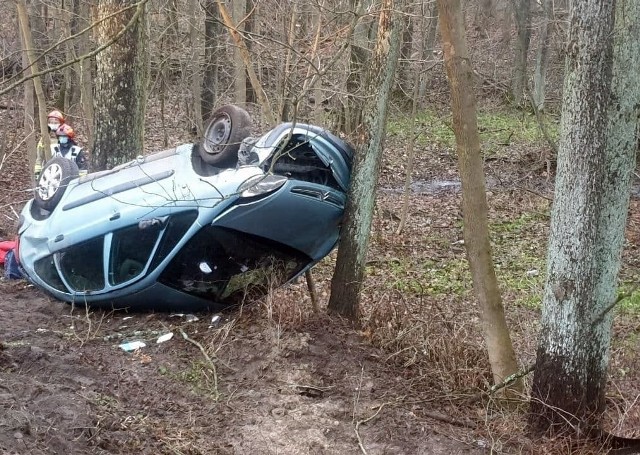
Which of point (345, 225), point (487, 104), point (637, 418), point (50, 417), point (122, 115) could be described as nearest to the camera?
point (50, 417)

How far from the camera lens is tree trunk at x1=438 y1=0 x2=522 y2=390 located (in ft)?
18.5

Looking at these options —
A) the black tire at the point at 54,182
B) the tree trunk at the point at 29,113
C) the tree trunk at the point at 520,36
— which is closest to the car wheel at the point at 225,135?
the black tire at the point at 54,182

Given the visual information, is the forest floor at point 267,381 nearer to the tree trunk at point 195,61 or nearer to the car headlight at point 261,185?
the car headlight at point 261,185

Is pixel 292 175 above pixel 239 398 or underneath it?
above

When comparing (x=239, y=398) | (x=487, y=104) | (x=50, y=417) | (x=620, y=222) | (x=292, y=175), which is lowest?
(x=487, y=104)

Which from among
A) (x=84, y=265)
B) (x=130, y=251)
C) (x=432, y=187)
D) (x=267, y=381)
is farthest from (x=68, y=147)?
(x=432, y=187)

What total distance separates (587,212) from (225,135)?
155 inches

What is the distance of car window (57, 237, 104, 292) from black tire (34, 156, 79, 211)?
937mm

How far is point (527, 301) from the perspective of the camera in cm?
1038

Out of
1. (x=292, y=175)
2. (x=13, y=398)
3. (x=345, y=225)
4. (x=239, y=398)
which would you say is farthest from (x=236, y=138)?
(x=13, y=398)

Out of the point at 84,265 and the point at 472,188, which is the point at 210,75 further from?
the point at 472,188

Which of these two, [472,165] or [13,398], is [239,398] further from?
[472,165]

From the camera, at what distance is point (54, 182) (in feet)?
28.2

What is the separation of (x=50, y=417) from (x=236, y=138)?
11.6 feet
